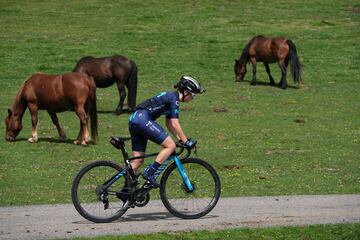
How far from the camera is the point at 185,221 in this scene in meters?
13.0

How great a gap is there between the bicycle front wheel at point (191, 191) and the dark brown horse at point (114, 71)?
1465cm

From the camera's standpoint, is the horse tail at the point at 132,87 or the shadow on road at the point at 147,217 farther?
the horse tail at the point at 132,87

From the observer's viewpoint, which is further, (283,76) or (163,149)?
(283,76)

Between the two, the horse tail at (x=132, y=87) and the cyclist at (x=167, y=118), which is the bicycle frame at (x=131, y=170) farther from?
the horse tail at (x=132, y=87)

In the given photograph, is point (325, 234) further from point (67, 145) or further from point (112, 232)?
point (67, 145)

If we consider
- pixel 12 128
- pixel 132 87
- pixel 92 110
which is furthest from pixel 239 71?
pixel 92 110

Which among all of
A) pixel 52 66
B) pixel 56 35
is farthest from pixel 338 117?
pixel 56 35

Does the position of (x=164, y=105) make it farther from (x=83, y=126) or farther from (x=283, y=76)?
(x=283, y=76)

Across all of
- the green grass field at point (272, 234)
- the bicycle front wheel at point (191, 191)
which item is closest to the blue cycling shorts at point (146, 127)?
the bicycle front wheel at point (191, 191)

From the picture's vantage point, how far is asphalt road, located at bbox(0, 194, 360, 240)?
12289 mm

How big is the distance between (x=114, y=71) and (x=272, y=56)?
29.4 ft

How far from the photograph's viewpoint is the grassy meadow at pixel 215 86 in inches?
698

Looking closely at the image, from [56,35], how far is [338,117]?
21.7 m

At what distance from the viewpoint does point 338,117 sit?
2709 cm
